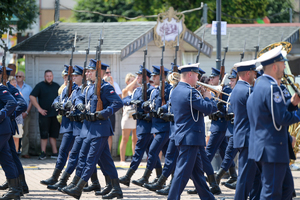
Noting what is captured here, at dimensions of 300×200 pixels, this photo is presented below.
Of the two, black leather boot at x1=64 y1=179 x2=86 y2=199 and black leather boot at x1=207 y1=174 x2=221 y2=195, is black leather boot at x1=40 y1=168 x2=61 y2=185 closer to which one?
black leather boot at x1=64 y1=179 x2=86 y2=199

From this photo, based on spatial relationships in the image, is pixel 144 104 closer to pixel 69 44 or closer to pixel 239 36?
pixel 69 44

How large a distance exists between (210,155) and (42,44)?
19.7 ft

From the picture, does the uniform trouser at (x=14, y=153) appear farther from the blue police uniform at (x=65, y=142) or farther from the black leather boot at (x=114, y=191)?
the black leather boot at (x=114, y=191)

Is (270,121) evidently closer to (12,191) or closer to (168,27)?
(12,191)

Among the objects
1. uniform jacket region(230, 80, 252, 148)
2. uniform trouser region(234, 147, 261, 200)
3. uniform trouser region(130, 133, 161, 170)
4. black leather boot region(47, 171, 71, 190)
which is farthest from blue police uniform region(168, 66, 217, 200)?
black leather boot region(47, 171, 71, 190)

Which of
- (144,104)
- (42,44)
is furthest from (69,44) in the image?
(144,104)

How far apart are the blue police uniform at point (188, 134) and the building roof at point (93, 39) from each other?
A: 17.9 feet

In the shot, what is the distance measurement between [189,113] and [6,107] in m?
2.74

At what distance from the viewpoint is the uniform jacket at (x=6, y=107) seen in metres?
7.60

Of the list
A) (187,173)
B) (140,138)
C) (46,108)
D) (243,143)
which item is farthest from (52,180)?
(46,108)

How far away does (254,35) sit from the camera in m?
18.1

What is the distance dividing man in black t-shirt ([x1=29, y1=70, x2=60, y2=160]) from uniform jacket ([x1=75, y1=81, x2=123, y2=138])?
4612mm

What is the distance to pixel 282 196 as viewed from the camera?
562cm

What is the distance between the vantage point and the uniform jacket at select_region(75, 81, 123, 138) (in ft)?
25.5
